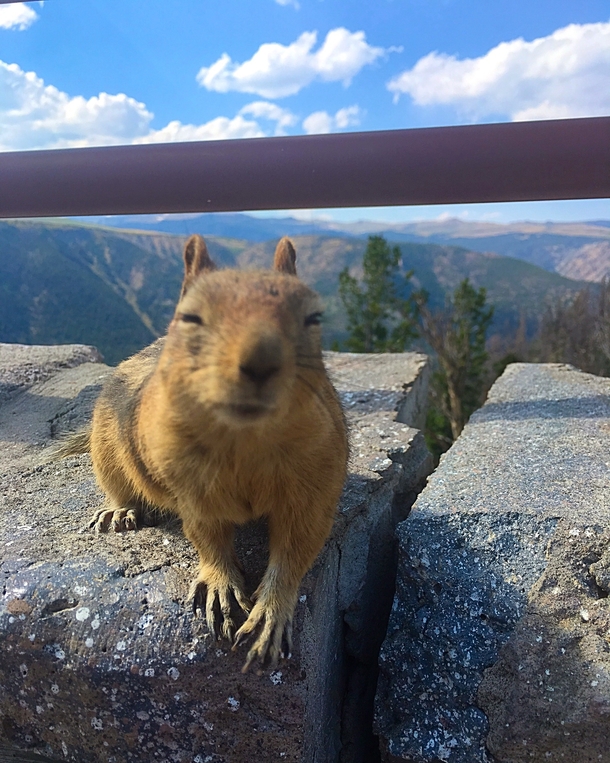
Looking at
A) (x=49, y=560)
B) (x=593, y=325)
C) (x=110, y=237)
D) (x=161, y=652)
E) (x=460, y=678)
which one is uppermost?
(x=110, y=237)

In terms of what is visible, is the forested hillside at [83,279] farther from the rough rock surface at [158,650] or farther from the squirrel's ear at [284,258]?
the squirrel's ear at [284,258]

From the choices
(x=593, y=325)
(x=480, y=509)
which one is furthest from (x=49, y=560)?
(x=593, y=325)

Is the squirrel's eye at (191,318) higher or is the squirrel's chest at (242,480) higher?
the squirrel's eye at (191,318)

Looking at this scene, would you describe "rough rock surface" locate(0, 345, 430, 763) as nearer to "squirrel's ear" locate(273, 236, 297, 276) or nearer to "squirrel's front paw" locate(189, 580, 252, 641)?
"squirrel's front paw" locate(189, 580, 252, 641)

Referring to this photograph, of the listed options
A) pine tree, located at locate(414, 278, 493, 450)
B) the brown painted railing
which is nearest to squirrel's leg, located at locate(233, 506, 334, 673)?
the brown painted railing

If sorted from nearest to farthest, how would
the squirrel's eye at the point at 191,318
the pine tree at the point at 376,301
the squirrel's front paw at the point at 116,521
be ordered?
1. the squirrel's eye at the point at 191,318
2. the squirrel's front paw at the point at 116,521
3. the pine tree at the point at 376,301

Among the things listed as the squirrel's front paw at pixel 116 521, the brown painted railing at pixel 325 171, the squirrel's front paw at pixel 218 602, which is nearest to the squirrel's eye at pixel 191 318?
the squirrel's front paw at pixel 218 602

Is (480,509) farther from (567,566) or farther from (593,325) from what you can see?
(593,325)
